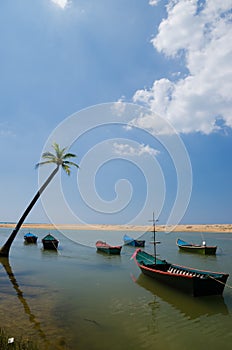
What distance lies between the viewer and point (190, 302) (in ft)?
46.3

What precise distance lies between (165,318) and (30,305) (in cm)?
698

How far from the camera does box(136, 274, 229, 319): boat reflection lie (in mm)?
12758

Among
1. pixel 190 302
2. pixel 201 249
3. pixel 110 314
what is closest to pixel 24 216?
pixel 110 314

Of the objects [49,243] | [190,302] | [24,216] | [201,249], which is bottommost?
[190,302]

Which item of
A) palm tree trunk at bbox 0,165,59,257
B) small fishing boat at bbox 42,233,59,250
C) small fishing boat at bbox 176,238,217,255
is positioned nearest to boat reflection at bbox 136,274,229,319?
palm tree trunk at bbox 0,165,59,257

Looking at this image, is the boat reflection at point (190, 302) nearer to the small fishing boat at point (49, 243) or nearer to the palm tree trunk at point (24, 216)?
the palm tree trunk at point (24, 216)

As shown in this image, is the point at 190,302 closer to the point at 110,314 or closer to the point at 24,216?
the point at 110,314

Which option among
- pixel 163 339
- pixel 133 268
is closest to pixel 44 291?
pixel 163 339

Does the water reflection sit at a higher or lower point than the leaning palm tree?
lower

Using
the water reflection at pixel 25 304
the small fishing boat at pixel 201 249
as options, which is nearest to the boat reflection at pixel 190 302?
the water reflection at pixel 25 304

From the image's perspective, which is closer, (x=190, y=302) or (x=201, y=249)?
(x=190, y=302)

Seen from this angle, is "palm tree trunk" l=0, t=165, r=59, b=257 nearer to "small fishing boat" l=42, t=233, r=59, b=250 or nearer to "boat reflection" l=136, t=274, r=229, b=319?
"small fishing boat" l=42, t=233, r=59, b=250

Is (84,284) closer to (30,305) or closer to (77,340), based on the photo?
(30,305)

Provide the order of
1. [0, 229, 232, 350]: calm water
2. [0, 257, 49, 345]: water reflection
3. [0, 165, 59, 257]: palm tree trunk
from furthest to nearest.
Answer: [0, 165, 59, 257]: palm tree trunk
[0, 257, 49, 345]: water reflection
[0, 229, 232, 350]: calm water
